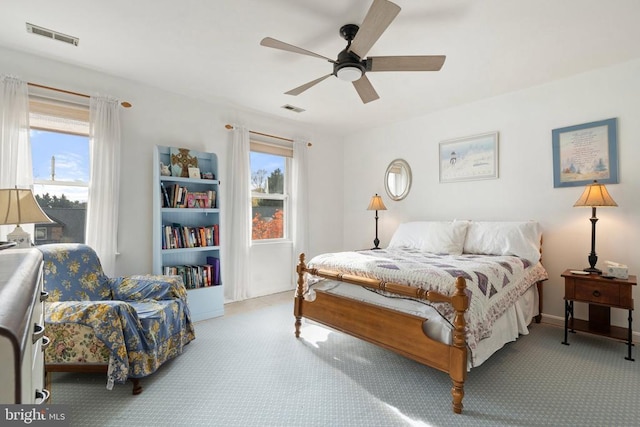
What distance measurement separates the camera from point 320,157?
17.2 ft

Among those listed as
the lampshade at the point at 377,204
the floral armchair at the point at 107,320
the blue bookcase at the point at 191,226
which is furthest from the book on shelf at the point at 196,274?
the lampshade at the point at 377,204

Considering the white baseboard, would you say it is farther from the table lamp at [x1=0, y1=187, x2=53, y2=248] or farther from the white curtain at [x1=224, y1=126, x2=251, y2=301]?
the table lamp at [x1=0, y1=187, x2=53, y2=248]

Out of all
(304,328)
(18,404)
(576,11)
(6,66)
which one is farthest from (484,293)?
(6,66)

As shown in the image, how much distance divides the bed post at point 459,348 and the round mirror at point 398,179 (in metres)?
2.86

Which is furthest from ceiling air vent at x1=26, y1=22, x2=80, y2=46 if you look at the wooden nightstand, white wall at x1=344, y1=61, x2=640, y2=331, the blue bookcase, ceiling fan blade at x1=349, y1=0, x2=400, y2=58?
the wooden nightstand

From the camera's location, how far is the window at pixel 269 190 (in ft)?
14.7

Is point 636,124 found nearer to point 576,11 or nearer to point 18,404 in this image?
point 576,11

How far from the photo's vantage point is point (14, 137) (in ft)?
8.60

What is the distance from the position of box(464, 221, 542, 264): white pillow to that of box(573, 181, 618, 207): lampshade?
0.52 metres

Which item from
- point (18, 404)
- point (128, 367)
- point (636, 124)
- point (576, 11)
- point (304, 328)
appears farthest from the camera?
point (304, 328)

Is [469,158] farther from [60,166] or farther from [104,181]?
[60,166]

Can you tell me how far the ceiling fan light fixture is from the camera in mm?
2299

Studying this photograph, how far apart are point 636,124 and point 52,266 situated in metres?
5.16

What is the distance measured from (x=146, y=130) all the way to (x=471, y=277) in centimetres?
352
